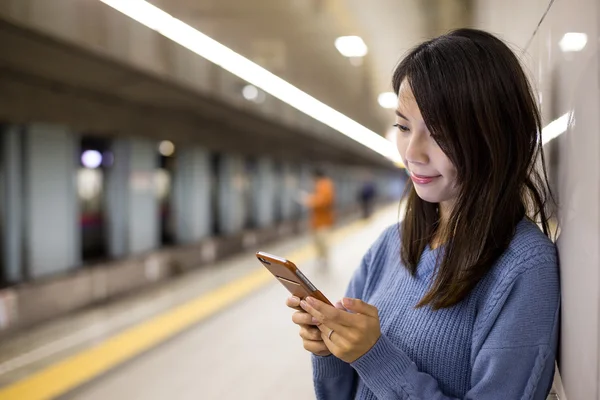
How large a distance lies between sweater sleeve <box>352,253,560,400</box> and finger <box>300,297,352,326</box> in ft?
0.77

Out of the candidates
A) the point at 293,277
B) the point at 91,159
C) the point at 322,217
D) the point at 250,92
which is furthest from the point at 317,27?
the point at 91,159

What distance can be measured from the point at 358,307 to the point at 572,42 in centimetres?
63

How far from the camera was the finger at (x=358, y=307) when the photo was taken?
43.6 inches

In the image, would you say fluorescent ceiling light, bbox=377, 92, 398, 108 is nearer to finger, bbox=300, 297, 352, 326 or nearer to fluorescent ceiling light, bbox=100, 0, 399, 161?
fluorescent ceiling light, bbox=100, 0, 399, 161

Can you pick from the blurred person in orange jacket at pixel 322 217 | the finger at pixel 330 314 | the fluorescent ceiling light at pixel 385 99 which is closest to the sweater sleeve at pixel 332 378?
the finger at pixel 330 314

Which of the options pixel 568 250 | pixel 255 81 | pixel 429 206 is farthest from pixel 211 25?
pixel 568 250

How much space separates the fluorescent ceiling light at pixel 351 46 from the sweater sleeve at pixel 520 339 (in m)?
3.97

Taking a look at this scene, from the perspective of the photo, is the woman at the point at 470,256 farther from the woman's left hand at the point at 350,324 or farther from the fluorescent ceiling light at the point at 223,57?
the fluorescent ceiling light at the point at 223,57

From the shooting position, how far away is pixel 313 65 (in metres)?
6.05

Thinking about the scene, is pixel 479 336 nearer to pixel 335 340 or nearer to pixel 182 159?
pixel 335 340

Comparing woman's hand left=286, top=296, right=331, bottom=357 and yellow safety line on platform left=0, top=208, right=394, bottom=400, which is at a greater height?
woman's hand left=286, top=296, right=331, bottom=357

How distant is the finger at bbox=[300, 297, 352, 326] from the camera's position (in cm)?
112

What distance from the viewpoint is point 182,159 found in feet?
39.0

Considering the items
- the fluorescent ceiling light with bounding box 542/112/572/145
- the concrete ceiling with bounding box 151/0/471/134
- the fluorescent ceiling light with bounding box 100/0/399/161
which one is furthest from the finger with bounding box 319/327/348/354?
the concrete ceiling with bounding box 151/0/471/134
